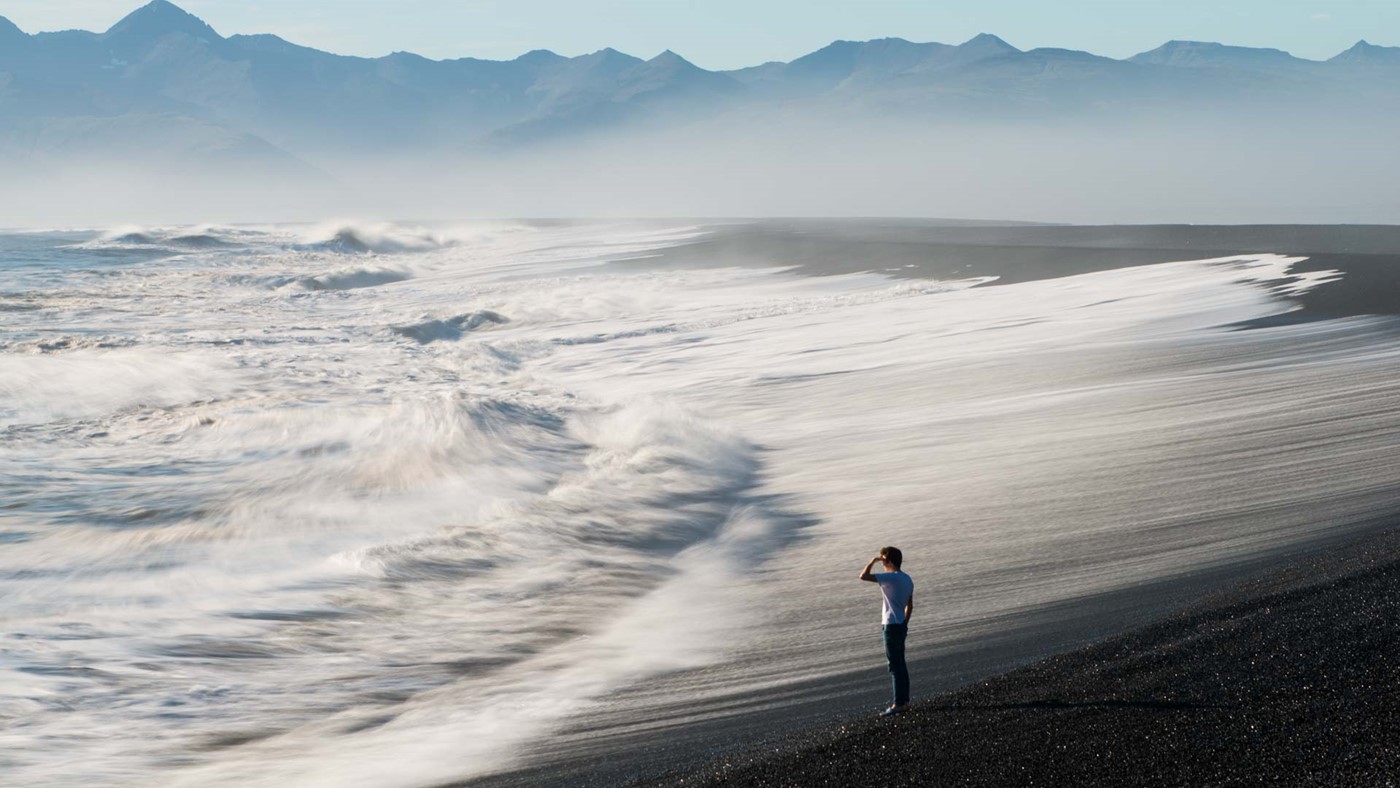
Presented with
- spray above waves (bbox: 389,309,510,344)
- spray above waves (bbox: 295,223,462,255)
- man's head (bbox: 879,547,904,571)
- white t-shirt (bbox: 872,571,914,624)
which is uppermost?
spray above waves (bbox: 295,223,462,255)

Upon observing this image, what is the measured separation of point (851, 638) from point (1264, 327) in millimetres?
12345

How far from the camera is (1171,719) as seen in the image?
5355mm

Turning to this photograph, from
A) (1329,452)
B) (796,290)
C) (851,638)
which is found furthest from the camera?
(796,290)

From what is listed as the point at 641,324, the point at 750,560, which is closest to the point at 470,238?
the point at 641,324

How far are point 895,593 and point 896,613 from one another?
95mm

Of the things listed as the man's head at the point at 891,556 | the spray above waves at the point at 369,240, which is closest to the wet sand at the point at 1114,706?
the man's head at the point at 891,556

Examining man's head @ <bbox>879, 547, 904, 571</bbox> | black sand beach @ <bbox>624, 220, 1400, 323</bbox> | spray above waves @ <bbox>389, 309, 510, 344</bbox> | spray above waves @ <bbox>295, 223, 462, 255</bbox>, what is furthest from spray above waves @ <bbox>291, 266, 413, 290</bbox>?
man's head @ <bbox>879, 547, 904, 571</bbox>

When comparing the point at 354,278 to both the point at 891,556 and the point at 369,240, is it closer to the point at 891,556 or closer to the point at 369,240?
the point at 369,240

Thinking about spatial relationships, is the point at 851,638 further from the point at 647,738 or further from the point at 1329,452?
the point at 1329,452

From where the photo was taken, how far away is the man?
6.03 meters

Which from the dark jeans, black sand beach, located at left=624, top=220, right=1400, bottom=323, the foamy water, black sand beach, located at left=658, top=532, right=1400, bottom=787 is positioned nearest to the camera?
black sand beach, located at left=658, top=532, right=1400, bottom=787

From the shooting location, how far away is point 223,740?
682 centimetres

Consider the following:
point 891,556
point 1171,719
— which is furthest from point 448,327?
point 1171,719

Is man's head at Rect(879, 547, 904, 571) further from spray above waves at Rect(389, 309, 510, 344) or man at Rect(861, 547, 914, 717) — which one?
spray above waves at Rect(389, 309, 510, 344)
